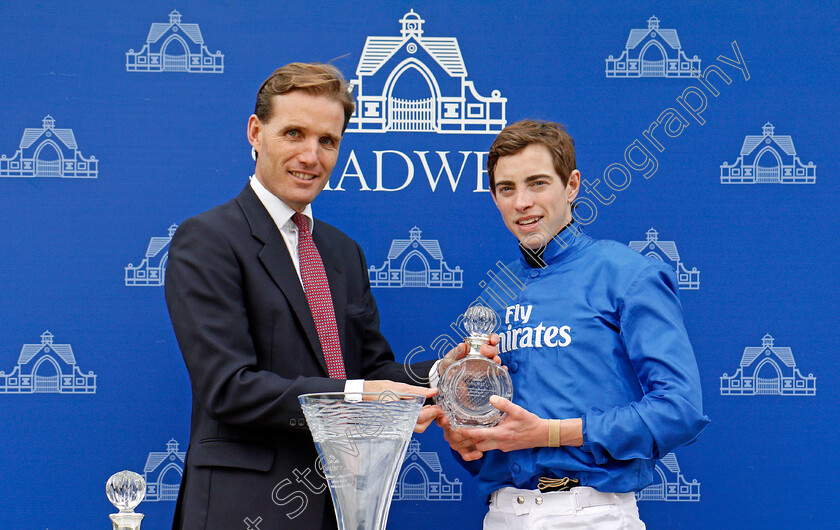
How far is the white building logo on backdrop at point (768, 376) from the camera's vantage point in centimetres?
274

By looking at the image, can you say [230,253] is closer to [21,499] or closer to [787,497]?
[21,499]

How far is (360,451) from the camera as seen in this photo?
1.30 m

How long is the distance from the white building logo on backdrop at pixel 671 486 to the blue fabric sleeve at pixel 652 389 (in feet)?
3.26

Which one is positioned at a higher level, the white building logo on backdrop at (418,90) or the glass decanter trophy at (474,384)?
the white building logo on backdrop at (418,90)

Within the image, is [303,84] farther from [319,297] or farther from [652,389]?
[652,389]

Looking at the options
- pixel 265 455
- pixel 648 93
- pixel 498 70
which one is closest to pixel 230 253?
pixel 265 455

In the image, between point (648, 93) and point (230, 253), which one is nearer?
point (230, 253)

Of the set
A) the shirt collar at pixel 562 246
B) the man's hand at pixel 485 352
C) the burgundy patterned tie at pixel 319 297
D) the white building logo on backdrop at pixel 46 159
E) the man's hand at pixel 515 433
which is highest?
the white building logo on backdrop at pixel 46 159

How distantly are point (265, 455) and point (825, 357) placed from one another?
2050mm

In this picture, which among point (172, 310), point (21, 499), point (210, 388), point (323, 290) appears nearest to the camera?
point (210, 388)

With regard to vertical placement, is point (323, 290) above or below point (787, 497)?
above

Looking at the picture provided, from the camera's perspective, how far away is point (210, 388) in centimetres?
179

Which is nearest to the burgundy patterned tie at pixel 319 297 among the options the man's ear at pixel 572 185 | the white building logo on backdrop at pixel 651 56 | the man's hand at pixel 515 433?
the man's hand at pixel 515 433

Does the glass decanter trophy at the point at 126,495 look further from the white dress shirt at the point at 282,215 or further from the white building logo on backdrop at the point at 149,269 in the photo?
the white building logo on backdrop at the point at 149,269
